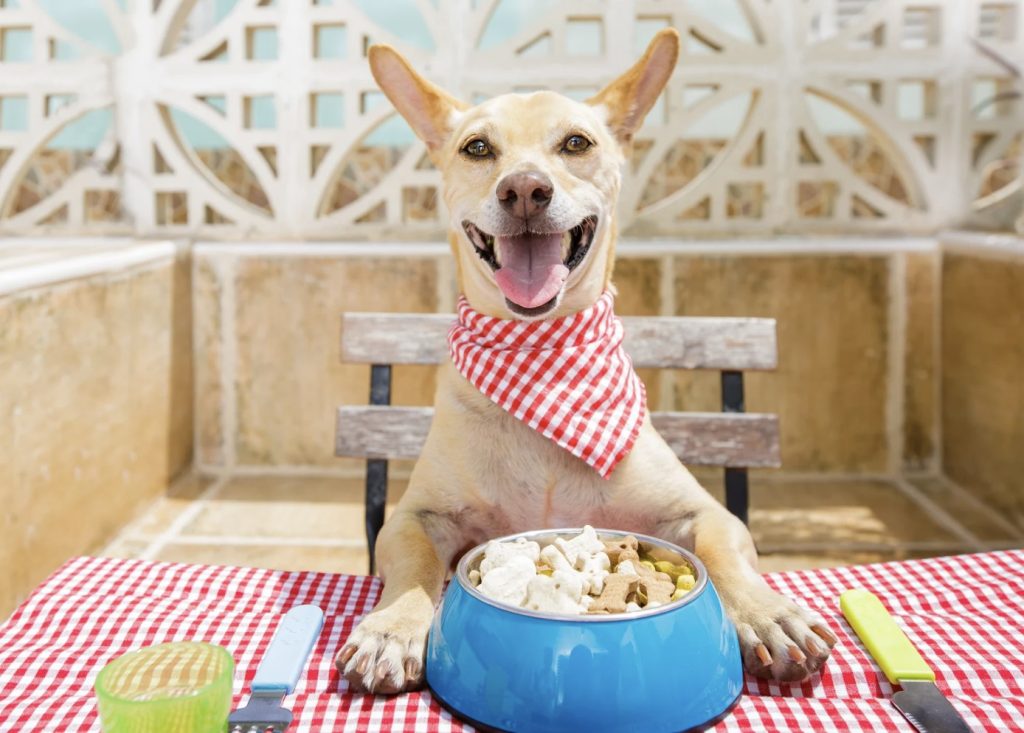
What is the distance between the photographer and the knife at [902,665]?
0.97 m

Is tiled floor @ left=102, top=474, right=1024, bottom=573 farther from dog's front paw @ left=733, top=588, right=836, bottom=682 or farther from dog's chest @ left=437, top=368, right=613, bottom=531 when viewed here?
dog's front paw @ left=733, top=588, right=836, bottom=682

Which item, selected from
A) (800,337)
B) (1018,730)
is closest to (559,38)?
(800,337)

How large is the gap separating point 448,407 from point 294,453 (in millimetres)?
2243

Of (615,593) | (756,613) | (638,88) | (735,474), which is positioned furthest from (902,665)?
(638,88)

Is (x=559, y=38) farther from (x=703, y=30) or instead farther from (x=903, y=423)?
(x=903, y=423)

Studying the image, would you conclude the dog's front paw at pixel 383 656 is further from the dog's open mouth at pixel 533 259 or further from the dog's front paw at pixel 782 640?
the dog's open mouth at pixel 533 259

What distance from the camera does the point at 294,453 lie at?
384 cm

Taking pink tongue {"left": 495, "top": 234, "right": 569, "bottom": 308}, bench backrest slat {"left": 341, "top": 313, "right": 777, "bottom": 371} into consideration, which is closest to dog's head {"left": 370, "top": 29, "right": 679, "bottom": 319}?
pink tongue {"left": 495, "top": 234, "right": 569, "bottom": 308}

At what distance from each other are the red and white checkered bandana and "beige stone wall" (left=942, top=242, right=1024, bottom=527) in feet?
6.83

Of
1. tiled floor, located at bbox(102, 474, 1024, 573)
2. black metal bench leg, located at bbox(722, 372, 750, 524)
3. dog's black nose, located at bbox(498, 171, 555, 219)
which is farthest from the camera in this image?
tiled floor, located at bbox(102, 474, 1024, 573)

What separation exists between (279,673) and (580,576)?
0.37 metres

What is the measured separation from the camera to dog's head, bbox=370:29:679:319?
1648mm

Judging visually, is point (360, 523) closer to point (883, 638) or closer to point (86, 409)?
point (86, 409)

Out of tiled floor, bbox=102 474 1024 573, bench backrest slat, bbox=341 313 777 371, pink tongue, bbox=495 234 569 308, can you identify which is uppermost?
pink tongue, bbox=495 234 569 308
